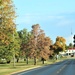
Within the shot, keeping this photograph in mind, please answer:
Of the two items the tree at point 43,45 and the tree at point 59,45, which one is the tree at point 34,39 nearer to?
the tree at point 43,45

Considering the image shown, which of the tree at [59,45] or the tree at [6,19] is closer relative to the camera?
the tree at [6,19]

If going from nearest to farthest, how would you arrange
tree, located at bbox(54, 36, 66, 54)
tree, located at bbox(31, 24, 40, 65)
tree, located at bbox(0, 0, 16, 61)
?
tree, located at bbox(0, 0, 16, 61), tree, located at bbox(31, 24, 40, 65), tree, located at bbox(54, 36, 66, 54)

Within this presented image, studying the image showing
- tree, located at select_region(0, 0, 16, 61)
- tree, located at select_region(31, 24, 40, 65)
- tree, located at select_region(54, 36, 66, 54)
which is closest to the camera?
tree, located at select_region(0, 0, 16, 61)

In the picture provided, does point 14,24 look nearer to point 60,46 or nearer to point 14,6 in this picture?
point 14,6

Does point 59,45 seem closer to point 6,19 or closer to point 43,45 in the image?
point 43,45

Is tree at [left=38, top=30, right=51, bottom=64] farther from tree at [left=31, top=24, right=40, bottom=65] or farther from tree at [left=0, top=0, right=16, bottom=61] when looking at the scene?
tree at [left=0, top=0, right=16, bottom=61]

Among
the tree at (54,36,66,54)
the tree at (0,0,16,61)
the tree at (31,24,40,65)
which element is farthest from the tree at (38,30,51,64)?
the tree at (54,36,66,54)

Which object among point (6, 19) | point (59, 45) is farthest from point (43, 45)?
point (59, 45)

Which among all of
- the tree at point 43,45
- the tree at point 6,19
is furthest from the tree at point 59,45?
the tree at point 6,19

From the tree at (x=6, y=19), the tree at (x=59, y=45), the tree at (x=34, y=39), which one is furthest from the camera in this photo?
the tree at (x=59, y=45)

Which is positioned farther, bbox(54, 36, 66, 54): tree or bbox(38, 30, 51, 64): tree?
bbox(54, 36, 66, 54): tree

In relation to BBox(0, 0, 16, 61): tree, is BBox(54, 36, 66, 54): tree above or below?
above

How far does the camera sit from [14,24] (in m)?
39.6

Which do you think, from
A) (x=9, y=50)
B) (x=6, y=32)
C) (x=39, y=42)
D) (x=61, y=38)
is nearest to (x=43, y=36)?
(x=39, y=42)
